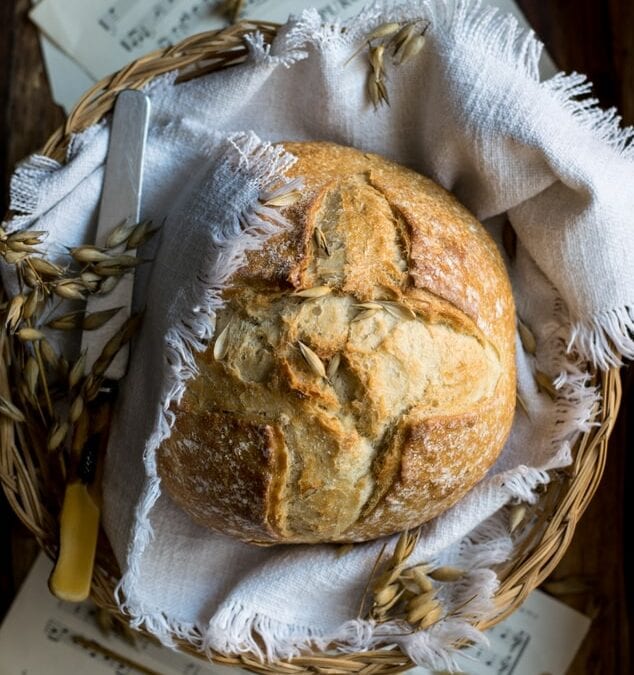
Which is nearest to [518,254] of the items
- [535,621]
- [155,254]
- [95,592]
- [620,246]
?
[620,246]

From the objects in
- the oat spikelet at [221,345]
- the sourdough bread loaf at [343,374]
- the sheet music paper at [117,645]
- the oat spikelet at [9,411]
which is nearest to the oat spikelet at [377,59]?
the sourdough bread loaf at [343,374]

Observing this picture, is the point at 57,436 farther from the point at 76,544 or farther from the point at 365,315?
the point at 365,315

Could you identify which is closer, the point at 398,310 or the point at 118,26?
the point at 398,310

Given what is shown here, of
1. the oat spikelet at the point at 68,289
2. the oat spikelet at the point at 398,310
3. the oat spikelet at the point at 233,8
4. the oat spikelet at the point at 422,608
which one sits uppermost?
the oat spikelet at the point at 233,8

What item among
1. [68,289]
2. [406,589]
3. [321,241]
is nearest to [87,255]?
[68,289]

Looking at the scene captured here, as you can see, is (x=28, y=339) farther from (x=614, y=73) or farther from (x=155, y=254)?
(x=614, y=73)

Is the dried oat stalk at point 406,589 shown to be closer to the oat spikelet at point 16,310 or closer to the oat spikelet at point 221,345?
the oat spikelet at point 221,345

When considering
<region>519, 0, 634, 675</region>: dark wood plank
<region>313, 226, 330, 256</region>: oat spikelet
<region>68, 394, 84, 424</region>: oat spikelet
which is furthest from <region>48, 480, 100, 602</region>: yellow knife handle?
<region>519, 0, 634, 675</region>: dark wood plank
